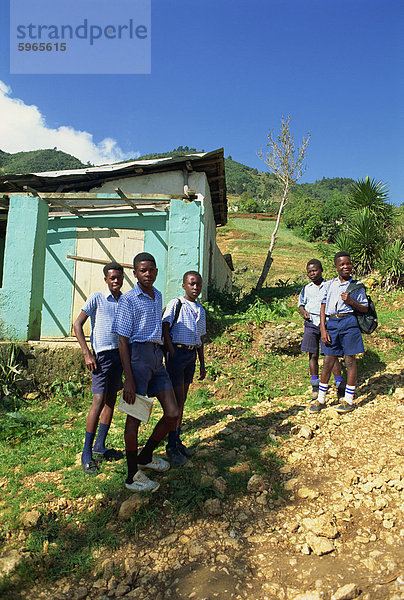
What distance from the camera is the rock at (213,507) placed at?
2.60 meters

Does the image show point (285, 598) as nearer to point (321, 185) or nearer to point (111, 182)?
point (111, 182)

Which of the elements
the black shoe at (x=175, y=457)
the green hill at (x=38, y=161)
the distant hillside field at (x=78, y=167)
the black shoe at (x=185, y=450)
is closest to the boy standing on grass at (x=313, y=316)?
the black shoe at (x=185, y=450)

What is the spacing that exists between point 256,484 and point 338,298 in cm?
220

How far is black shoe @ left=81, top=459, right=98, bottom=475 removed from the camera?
3.14 m

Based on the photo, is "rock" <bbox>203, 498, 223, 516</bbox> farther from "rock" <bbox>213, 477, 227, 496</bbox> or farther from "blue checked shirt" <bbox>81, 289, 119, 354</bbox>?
"blue checked shirt" <bbox>81, 289, 119, 354</bbox>

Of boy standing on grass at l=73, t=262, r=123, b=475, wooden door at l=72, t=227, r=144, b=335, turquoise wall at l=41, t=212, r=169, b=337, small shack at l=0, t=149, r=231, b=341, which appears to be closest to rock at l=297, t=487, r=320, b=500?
boy standing on grass at l=73, t=262, r=123, b=475

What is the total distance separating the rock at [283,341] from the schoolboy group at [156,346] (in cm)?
140

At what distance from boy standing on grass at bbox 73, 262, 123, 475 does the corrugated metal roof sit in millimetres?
4908

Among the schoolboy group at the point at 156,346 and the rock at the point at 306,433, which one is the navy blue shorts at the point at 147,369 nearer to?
the schoolboy group at the point at 156,346

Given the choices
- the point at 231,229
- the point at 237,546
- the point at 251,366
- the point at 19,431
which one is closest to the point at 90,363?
the point at 19,431

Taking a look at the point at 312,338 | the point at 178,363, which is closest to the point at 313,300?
the point at 312,338

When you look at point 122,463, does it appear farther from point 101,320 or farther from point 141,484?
point 101,320

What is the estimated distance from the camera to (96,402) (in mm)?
3293

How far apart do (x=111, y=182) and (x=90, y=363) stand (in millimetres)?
6116
